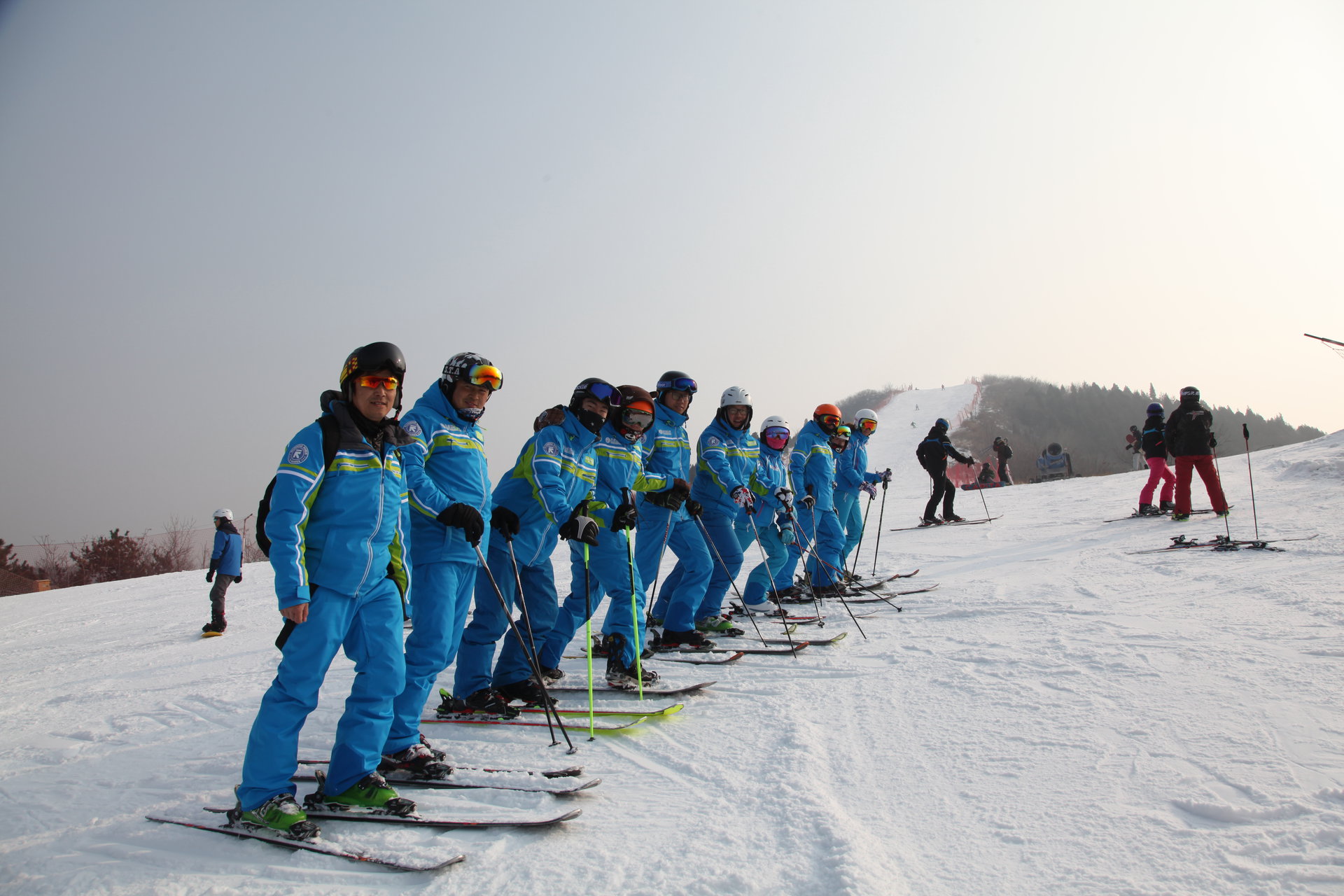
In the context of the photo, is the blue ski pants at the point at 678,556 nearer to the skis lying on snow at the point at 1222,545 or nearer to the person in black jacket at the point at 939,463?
the skis lying on snow at the point at 1222,545

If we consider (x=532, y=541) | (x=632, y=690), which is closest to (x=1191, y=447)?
(x=632, y=690)

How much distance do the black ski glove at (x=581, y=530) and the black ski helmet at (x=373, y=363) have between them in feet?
5.06

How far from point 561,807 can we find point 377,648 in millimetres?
1020

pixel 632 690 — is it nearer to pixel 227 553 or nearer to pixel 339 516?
pixel 339 516

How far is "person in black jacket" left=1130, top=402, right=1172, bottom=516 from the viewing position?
12000 millimetres

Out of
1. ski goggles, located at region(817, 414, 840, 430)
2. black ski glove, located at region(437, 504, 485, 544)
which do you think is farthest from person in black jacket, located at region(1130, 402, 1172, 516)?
black ski glove, located at region(437, 504, 485, 544)

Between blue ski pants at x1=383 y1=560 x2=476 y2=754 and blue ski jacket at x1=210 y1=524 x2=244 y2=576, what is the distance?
7.69 m

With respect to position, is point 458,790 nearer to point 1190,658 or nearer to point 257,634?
point 1190,658

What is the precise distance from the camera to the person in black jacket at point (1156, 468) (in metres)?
12.0

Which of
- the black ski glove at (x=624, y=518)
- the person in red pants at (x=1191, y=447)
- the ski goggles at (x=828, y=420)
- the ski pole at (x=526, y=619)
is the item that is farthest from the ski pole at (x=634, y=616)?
the person in red pants at (x=1191, y=447)

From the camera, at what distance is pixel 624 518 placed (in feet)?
16.1

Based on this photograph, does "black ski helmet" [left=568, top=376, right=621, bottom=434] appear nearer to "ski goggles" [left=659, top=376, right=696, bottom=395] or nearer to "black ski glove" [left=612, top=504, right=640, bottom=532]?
"black ski glove" [left=612, top=504, right=640, bottom=532]

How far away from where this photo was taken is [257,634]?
8.73m

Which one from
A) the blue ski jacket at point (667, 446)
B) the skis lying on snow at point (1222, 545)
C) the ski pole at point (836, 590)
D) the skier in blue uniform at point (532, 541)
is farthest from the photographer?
the skis lying on snow at point (1222, 545)
